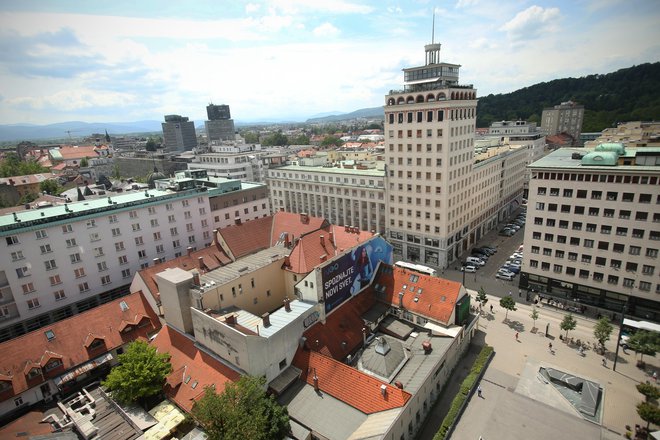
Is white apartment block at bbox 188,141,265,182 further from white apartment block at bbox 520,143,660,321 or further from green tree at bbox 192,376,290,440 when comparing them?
green tree at bbox 192,376,290,440

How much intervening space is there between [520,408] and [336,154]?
446ft

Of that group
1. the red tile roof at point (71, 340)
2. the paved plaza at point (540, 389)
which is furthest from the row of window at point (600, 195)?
the red tile roof at point (71, 340)

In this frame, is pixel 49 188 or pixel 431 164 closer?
pixel 431 164

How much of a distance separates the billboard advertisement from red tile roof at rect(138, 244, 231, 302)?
23.0 m

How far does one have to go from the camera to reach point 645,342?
136ft

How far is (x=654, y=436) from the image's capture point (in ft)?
103

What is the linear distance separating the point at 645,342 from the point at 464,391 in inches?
953

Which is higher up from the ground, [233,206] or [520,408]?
[233,206]

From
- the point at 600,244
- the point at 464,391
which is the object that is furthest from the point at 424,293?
the point at 600,244

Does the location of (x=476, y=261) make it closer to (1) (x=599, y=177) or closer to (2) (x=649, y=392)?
(1) (x=599, y=177)

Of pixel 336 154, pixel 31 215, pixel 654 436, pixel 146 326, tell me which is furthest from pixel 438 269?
pixel 336 154

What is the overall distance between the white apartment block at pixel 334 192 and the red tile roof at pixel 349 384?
46653 millimetres

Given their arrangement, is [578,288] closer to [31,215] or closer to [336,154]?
[31,215]

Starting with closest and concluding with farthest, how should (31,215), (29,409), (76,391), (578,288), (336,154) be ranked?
(29,409) < (76,391) < (31,215) < (578,288) < (336,154)
